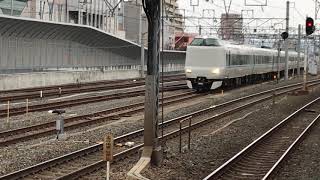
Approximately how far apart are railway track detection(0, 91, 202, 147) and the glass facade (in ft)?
68.9

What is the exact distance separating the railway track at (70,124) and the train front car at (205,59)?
6.71m

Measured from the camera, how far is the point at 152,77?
11430mm

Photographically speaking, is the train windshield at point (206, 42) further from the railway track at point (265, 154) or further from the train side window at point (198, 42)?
the railway track at point (265, 154)

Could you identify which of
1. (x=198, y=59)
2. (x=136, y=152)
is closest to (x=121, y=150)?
(x=136, y=152)

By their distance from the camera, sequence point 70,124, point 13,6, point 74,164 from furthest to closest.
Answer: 1. point 13,6
2. point 70,124
3. point 74,164

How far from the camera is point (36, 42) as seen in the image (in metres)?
34.2

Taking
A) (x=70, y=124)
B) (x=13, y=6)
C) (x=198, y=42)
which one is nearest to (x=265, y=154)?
(x=70, y=124)

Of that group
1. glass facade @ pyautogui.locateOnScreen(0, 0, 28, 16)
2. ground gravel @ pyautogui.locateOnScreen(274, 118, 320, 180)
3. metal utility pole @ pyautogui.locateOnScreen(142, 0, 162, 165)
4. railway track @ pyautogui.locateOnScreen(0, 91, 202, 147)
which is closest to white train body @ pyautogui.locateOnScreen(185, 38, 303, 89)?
railway track @ pyautogui.locateOnScreen(0, 91, 202, 147)

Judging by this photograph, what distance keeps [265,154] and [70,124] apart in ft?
23.0

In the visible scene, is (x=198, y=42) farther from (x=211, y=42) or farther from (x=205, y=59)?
(x=205, y=59)

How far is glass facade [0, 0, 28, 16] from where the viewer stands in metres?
41.4

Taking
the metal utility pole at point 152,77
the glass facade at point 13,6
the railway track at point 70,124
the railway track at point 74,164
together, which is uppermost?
the glass facade at point 13,6

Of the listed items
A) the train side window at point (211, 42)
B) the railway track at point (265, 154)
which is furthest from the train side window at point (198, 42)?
the railway track at point (265, 154)

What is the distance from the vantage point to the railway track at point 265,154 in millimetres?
11086
